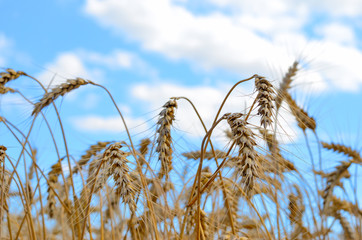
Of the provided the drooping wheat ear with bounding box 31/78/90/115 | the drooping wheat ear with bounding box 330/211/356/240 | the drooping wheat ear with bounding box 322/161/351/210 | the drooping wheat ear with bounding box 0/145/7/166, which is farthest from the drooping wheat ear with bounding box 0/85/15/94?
the drooping wheat ear with bounding box 330/211/356/240

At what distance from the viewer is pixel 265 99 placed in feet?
6.24

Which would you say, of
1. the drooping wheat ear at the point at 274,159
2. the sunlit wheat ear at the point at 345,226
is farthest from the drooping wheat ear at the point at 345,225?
the drooping wheat ear at the point at 274,159

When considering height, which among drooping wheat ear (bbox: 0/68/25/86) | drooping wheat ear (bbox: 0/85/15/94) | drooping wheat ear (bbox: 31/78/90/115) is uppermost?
drooping wheat ear (bbox: 0/68/25/86)

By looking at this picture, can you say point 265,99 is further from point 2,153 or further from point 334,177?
point 334,177

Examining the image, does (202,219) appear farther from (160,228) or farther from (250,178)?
(250,178)

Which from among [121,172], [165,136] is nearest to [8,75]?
[165,136]

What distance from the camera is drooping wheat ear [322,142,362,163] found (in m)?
4.41

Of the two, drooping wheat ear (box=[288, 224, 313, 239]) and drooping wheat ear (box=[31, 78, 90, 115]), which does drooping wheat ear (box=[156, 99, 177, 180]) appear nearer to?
drooping wheat ear (box=[31, 78, 90, 115])

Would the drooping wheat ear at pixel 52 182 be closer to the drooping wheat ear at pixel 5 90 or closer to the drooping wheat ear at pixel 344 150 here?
the drooping wheat ear at pixel 5 90

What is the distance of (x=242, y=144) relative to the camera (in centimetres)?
180

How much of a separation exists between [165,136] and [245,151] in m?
0.54

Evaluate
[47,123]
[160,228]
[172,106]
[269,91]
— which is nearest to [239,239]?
[160,228]

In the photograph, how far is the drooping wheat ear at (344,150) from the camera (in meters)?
4.41

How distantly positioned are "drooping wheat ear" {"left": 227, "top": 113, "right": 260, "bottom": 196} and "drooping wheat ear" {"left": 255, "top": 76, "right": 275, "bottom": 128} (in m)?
0.08
